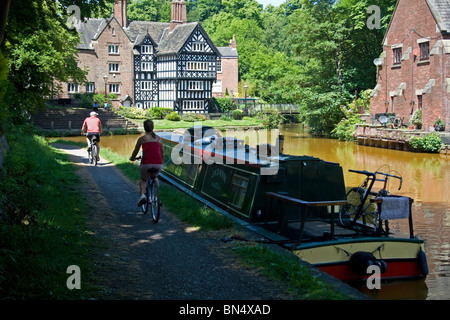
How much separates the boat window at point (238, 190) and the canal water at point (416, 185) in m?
2.53

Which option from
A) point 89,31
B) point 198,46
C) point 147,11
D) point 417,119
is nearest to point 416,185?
point 417,119

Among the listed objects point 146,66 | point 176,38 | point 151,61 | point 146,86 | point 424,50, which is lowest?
point 146,86

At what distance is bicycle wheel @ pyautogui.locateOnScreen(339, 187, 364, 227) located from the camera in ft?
30.8

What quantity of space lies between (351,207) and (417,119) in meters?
24.9

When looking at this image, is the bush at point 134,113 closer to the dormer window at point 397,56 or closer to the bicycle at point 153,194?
the dormer window at point 397,56

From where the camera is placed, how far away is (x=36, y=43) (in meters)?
26.9

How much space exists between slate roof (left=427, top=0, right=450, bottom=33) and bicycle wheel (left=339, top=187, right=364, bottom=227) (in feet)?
80.1

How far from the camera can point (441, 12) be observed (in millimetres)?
31359

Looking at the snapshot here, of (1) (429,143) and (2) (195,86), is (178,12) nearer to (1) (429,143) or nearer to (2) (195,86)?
(2) (195,86)

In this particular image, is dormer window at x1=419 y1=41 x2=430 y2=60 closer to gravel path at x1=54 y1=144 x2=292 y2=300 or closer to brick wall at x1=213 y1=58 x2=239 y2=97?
gravel path at x1=54 y1=144 x2=292 y2=300

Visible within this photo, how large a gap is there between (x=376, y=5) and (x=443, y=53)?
10.1m

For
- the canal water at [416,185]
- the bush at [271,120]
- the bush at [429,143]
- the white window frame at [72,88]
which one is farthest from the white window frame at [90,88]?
the bush at [429,143]

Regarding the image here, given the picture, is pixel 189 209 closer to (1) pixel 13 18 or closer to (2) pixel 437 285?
(2) pixel 437 285

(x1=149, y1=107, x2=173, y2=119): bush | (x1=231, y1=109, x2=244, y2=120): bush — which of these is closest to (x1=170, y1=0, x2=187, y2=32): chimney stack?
(x1=149, y1=107, x2=173, y2=119): bush
